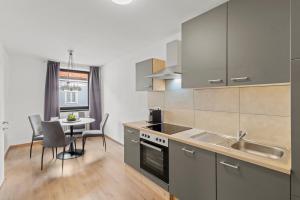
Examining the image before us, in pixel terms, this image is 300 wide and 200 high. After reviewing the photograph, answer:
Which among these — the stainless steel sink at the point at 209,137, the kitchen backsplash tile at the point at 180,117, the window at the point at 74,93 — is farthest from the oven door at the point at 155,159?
the window at the point at 74,93

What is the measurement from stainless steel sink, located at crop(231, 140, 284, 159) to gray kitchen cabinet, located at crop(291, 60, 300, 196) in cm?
40

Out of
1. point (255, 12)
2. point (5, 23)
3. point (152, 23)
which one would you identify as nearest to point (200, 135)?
point (255, 12)

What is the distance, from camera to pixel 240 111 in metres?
1.78

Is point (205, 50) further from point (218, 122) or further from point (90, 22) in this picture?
point (90, 22)

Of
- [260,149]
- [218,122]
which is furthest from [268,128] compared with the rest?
[218,122]

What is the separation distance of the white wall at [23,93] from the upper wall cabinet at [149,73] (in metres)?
3.22

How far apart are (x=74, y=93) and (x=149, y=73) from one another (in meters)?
3.48

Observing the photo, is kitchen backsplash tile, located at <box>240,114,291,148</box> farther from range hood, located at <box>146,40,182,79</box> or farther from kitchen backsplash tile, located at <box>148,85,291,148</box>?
range hood, located at <box>146,40,182,79</box>

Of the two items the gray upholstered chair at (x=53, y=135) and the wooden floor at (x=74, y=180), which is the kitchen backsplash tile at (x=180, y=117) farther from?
the gray upholstered chair at (x=53, y=135)

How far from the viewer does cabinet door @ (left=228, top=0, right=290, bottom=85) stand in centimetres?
120

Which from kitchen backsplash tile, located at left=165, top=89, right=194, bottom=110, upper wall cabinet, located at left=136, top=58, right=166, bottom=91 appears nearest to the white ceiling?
upper wall cabinet, located at left=136, top=58, right=166, bottom=91

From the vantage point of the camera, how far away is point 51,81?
4.36m

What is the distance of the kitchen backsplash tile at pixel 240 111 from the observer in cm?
149

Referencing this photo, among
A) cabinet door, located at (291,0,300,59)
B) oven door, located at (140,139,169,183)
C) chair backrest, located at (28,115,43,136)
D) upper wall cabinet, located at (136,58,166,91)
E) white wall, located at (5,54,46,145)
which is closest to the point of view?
cabinet door, located at (291,0,300,59)
